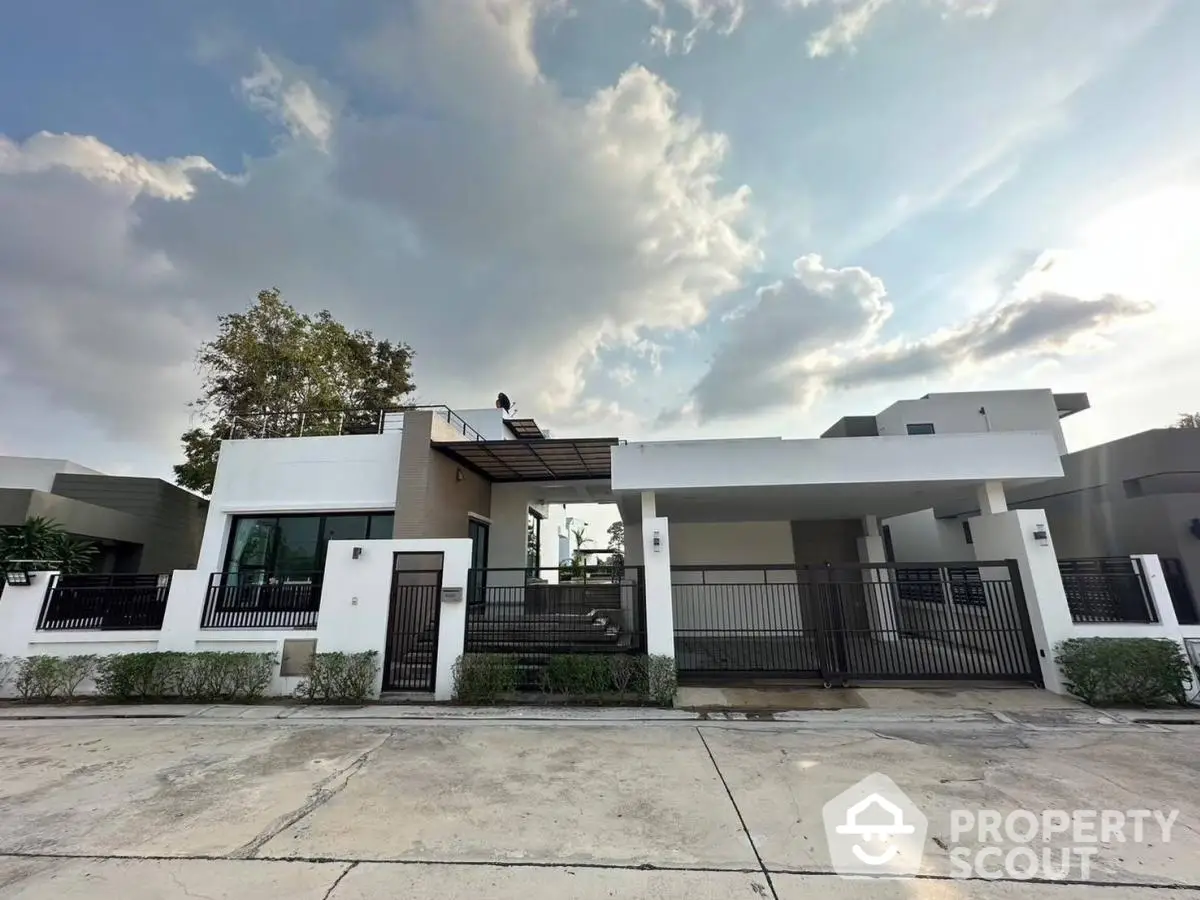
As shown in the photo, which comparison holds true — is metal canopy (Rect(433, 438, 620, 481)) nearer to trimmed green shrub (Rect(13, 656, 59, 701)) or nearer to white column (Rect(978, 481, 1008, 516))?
white column (Rect(978, 481, 1008, 516))

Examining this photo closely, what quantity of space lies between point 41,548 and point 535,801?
12.8 metres

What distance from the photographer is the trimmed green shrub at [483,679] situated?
7.01m

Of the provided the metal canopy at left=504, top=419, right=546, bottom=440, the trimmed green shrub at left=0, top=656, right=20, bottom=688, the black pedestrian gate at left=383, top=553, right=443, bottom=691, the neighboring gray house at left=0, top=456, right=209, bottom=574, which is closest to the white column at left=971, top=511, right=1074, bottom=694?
the black pedestrian gate at left=383, top=553, right=443, bottom=691

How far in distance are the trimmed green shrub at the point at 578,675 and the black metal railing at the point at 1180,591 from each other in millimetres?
8448

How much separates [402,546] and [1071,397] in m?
22.3

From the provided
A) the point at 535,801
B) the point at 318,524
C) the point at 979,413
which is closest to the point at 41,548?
the point at 318,524

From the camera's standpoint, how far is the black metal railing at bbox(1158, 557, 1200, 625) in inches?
290

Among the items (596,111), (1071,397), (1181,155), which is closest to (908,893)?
(1181,155)

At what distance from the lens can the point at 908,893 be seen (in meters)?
2.57

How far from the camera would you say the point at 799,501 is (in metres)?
9.45

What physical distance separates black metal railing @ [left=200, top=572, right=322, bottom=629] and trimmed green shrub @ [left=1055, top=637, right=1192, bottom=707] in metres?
11.5

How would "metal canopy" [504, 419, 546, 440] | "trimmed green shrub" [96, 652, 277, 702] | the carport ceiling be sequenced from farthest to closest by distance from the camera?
"metal canopy" [504, 419, 546, 440] < the carport ceiling < "trimmed green shrub" [96, 652, 277, 702]

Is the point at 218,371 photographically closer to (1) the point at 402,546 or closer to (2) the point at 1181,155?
(1) the point at 402,546

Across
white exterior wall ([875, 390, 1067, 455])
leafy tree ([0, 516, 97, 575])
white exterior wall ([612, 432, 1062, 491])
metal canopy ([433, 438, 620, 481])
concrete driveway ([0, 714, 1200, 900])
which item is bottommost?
concrete driveway ([0, 714, 1200, 900])
